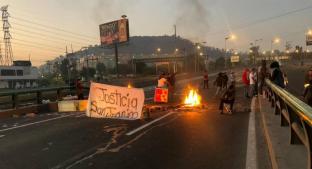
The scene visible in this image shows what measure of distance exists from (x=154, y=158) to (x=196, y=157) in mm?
835

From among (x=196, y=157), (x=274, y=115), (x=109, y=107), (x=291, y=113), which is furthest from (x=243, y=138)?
(x=109, y=107)

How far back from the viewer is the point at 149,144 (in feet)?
34.4

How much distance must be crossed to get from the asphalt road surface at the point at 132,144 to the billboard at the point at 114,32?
6415 cm

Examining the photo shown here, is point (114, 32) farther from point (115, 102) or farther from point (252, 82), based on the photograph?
point (115, 102)

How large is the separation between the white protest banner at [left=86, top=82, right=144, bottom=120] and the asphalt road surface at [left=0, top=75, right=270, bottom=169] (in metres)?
0.40

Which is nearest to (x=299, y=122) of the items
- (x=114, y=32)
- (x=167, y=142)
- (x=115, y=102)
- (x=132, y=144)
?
(x=167, y=142)

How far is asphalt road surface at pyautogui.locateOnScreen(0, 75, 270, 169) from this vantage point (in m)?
8.52

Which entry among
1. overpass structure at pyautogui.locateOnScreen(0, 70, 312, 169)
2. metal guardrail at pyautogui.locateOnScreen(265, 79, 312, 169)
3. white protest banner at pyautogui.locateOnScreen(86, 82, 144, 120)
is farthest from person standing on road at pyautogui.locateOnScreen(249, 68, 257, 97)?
metal guardrail at pyautogui.locateOnScreen(265, 79, 312, 169)

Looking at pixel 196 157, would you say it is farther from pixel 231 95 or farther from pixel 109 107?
pixel 231 95

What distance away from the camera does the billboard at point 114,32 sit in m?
79.3

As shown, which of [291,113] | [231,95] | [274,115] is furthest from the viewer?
[231,95]

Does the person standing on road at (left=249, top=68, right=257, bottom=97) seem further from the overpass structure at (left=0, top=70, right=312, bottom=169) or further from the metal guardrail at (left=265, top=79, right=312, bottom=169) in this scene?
the metal guardrail at (left=265, top=79, right=312, bottom=169)

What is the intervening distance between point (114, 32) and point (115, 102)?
219 feet

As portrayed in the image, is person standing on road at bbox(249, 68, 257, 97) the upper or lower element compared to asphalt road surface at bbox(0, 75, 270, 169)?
upper
